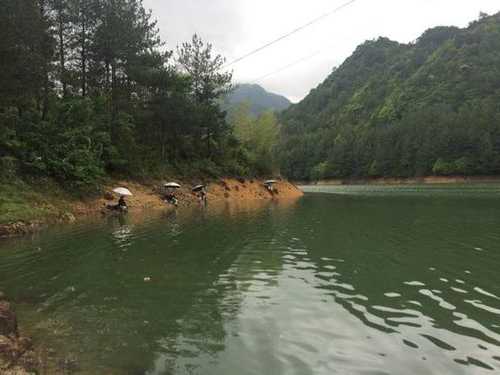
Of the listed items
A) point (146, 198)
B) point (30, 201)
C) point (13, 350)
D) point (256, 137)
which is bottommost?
point (13, 350)

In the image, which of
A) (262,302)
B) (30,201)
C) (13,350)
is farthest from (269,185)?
(13,350)

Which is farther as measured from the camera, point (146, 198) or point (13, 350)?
point (146, 198)

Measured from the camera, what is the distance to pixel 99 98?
35.0 metres

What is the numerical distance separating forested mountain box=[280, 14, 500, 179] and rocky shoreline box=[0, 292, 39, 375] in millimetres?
106632

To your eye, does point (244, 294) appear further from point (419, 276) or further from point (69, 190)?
point (69, 190)

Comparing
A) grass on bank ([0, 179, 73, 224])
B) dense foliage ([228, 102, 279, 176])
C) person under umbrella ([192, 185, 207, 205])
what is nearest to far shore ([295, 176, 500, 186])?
dense foliage ([228, 102, 279, 176])

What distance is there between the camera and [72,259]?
13516 millimetres

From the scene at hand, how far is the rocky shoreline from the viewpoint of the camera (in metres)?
5.52

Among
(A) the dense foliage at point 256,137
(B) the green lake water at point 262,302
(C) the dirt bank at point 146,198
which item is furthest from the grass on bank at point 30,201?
(A) the dense foliage at point 256,137

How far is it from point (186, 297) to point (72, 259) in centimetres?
601

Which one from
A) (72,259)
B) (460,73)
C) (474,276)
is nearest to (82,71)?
(72,259)

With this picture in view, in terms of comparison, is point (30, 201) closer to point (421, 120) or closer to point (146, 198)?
point (146, 198)

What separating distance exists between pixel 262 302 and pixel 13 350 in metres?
4.71

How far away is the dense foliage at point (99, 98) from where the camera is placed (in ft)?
77.3
